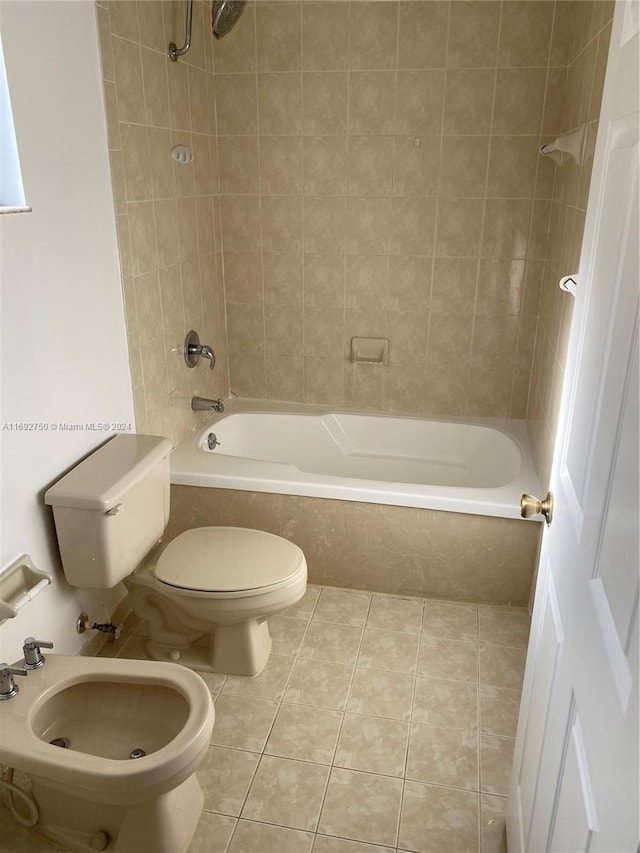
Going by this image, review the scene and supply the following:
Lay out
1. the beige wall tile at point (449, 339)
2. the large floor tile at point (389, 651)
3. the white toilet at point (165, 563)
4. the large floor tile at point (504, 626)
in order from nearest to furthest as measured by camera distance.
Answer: the white toilet at point (165, 563)
the large floor tile at point (389, 651)
the large floor tile at point (504, 626)
the beige wall tile at point (449, 339)

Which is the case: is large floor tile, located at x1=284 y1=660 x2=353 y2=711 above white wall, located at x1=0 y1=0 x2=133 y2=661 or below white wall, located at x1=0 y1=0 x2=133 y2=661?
below

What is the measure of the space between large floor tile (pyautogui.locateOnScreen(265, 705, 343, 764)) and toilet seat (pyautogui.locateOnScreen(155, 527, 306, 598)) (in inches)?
15.3

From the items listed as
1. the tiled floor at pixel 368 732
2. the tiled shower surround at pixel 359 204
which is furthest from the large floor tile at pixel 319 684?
the tiled shower surround at pixel 359 204

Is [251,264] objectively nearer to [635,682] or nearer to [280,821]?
[280,821]

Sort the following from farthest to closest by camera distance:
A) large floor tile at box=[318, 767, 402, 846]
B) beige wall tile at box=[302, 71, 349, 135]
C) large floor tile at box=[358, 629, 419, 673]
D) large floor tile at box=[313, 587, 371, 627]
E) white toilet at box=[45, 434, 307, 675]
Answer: beige wall tile at box=[302, 71, 349, 135], large floor tile at box=[313, 587, 371, 627], large floor tile at box=[358, 629, 419, 673], white toilet at box=[45, 434, 307, 675], large floor tile at box=[318, 767, 402, 846]

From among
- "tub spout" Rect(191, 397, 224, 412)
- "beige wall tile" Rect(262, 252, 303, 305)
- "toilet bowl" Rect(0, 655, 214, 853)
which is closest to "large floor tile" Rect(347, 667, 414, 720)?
"toilet bowl" Rect(0, 655, 214, 853)

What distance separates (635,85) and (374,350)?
2.30 metres

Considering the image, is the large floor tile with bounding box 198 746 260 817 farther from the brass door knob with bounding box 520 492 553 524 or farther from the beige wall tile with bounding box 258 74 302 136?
the beige wall tile with bounding box 258 74 302 136

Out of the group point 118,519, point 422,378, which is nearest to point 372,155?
point 422,378

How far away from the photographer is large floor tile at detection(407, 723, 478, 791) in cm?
185

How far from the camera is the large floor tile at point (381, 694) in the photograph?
6.84ft

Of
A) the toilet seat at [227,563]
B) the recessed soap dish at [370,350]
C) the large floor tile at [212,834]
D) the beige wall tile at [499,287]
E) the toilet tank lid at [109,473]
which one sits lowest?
the large floor tile at [212,834]

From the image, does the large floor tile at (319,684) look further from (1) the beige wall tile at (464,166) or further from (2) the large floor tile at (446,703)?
(1) the beige wall tile at (464,166)

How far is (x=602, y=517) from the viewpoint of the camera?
970 mm
